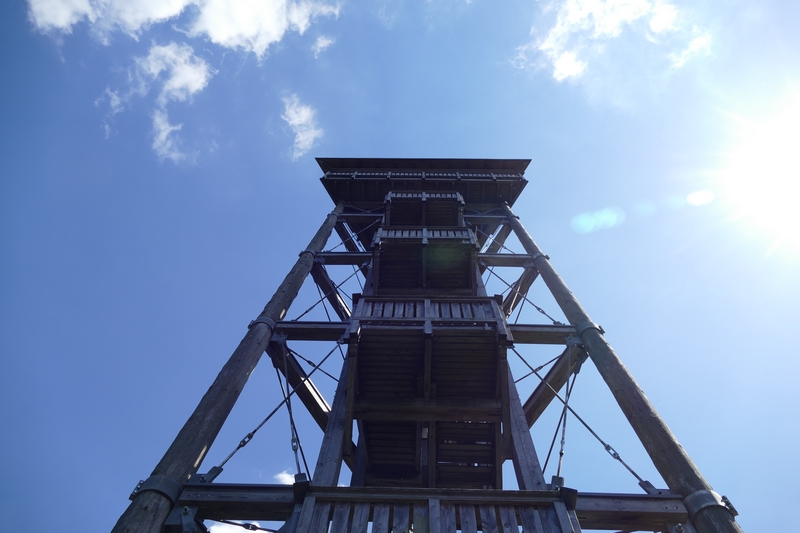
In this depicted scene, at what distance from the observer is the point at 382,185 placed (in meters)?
21.1

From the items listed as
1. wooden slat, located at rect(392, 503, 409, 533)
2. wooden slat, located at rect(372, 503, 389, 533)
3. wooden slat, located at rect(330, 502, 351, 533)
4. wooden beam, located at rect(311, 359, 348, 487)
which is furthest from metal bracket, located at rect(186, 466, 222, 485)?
wooden slat, located at rect(392, 503, 409, 533)

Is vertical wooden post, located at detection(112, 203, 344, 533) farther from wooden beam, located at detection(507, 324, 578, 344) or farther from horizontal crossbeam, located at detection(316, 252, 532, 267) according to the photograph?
wooden beam, located at detection(507, 324, 578, 344)

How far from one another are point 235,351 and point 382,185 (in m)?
12.8

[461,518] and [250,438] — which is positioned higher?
[250,438]

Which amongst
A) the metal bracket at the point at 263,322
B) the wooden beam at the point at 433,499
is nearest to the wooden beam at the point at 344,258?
the metal bracket at the point at 263,322

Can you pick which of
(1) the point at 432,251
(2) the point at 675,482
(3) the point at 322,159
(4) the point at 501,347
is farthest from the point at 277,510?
(3) the point at 322,159

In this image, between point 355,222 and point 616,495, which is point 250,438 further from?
point 355,222

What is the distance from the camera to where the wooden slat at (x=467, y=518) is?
246 inches

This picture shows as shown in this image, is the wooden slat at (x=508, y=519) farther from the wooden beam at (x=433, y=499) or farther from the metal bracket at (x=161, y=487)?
the metal bracket at (x=161, y=487)

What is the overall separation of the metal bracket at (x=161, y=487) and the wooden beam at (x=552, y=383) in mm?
6951

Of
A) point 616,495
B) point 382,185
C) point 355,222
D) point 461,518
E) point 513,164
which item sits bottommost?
point 461,518

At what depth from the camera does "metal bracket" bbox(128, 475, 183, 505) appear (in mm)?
6719

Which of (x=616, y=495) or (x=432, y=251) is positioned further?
(x=432, y=251)

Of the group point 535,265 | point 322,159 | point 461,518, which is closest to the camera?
point 461,518
